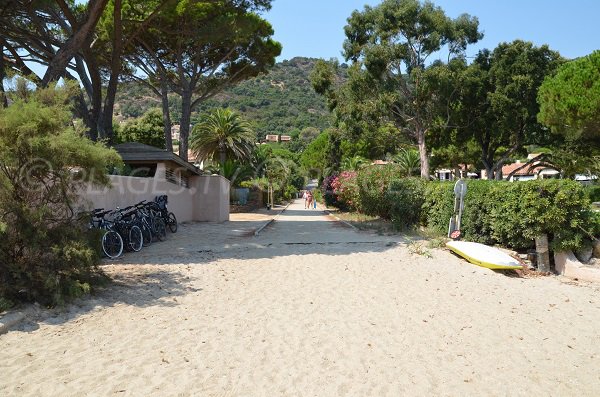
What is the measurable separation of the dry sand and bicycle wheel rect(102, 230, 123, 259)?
1.99 ft

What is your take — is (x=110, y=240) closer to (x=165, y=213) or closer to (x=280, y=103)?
(x=165, y=213)

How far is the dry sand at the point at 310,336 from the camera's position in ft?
13.2

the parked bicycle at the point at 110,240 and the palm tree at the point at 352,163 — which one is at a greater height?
the palm tree at the point at 352,163

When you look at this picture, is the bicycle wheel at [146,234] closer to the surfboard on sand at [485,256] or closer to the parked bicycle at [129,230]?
the parked bicycle at [129,230]

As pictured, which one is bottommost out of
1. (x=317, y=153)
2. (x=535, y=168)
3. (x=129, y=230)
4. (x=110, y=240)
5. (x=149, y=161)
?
(x=110, y=240)

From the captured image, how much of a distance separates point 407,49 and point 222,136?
15352 mm

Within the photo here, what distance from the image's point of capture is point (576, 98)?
61.2 feet

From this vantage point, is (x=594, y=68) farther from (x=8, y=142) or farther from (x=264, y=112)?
(x=264, y=112)

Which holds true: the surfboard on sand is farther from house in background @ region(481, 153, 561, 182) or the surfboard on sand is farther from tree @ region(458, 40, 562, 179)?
tree @ region(458, 40, 562, 179)

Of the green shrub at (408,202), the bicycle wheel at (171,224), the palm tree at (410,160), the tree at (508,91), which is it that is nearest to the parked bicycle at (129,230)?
the bicycle wheel at (171,224)

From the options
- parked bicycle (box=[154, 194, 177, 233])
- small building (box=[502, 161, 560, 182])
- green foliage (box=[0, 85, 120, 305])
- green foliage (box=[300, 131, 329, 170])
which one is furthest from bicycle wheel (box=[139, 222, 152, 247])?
green foliage (box=[300, 131, 329, 170])

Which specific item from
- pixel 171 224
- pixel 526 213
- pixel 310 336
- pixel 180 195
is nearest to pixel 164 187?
pixel 171 224

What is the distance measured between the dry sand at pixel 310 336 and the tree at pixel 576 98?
40.1 feet

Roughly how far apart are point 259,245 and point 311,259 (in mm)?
2553
